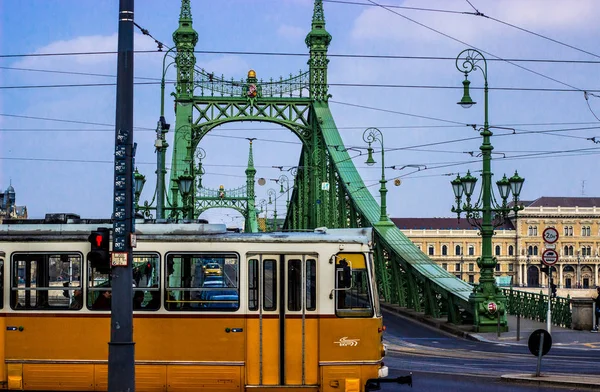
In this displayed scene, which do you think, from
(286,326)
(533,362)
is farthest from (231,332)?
(533,362)

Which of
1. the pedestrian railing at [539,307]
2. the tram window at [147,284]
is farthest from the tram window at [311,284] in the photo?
the pedestrian railing at [539,307]

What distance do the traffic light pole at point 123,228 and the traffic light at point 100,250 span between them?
9 centimetres

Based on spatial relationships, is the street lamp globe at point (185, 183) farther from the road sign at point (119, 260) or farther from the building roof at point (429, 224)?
the building roof at point (429, 224)

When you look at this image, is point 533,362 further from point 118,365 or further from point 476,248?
point 476,248

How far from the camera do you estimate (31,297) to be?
15016mm

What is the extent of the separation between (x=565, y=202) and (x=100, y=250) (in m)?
126

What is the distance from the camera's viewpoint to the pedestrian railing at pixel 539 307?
31.2 metres

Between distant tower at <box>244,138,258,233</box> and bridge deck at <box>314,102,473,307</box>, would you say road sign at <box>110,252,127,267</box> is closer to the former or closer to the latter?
bridge deck at <box>314,102,473,307</box>

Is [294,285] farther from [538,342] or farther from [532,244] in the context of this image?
[532,244]

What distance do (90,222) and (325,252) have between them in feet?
12.0

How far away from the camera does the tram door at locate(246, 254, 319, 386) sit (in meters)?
14.8

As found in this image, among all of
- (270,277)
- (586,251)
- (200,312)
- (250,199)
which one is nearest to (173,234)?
(200,312)

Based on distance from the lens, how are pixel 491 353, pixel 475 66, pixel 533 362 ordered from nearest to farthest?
pixel 533 362
pixel 491 353
pixel 475 66

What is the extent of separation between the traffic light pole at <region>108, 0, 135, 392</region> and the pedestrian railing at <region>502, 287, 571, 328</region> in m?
18.3
